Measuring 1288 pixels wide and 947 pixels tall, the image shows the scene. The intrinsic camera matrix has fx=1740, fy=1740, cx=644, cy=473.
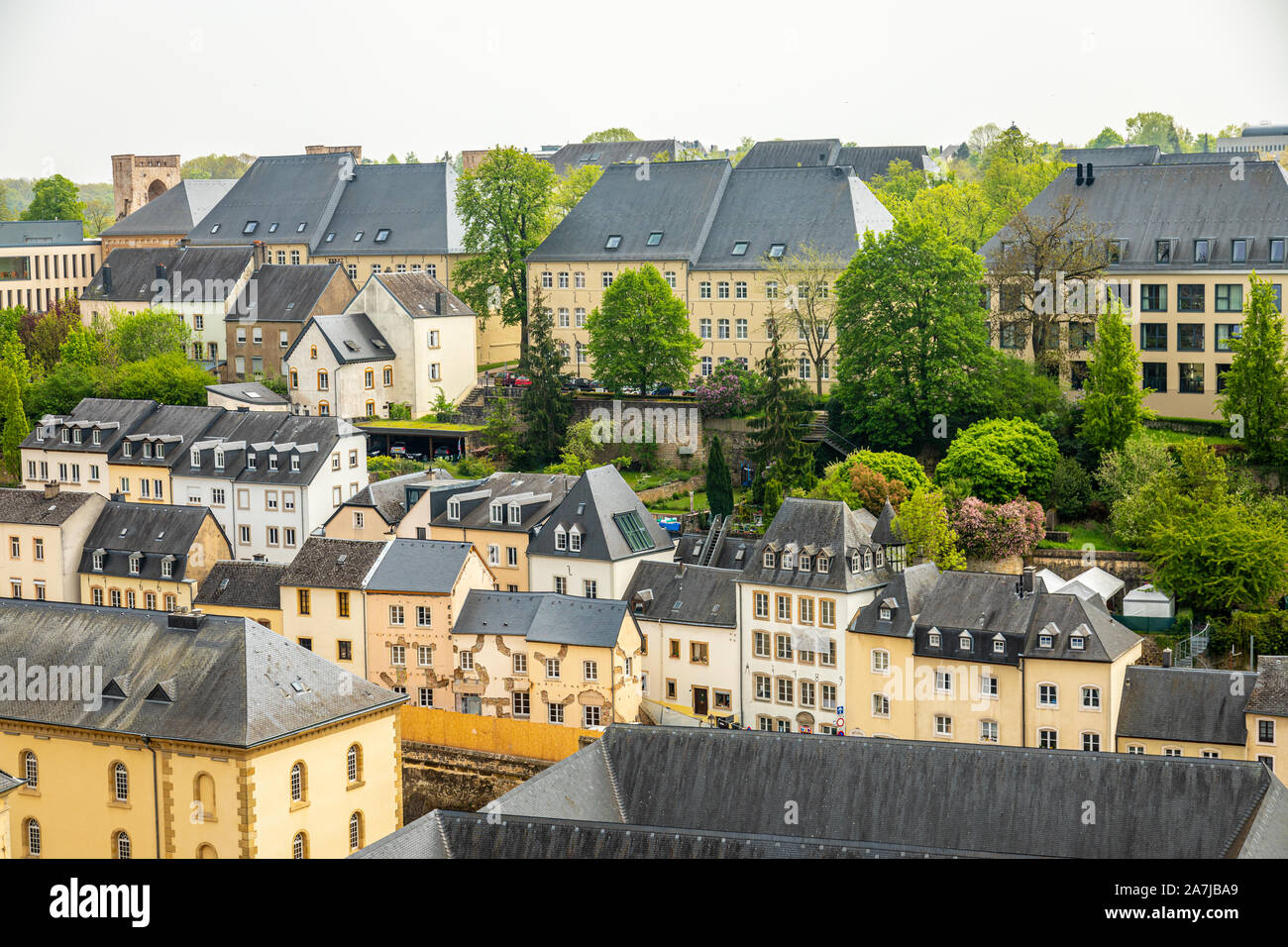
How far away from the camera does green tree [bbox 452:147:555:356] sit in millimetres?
93000

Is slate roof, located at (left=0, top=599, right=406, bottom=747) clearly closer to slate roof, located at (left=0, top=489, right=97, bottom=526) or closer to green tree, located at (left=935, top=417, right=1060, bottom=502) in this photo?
slate roof, located at (left=0, top=489, right=97, bottom=526)

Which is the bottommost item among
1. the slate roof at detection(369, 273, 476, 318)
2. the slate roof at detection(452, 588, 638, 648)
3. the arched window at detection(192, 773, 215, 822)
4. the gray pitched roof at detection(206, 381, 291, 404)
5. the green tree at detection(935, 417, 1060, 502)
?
the arched window at detection(192, 773, 215, 822)

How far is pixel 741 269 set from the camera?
85062 millimetres

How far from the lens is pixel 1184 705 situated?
165ft

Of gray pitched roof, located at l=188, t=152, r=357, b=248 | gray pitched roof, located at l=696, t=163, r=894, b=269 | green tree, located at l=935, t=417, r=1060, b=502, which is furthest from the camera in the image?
gray pitched roof, located at l=188, t=152, r=357, b=248

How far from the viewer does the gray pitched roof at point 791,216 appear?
276 ft

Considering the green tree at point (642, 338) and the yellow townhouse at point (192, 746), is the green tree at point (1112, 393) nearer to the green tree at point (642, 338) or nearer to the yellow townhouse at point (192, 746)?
the green tree at point (642, 338)

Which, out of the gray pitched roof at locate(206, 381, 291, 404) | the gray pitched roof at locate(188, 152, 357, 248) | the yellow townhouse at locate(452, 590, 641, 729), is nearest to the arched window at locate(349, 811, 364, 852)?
the yellow townhouse at locate(452, 590, 641, 729)

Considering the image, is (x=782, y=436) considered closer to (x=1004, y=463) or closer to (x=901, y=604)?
(x=1004, y=463)

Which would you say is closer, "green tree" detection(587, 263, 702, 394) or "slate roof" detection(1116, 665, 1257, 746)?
"slate roof" detection(1116, 665, 1257, 746)

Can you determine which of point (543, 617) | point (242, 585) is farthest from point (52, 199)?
point (543, 617)

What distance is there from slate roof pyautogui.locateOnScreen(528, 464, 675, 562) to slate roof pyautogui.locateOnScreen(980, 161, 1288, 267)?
68.6ft
